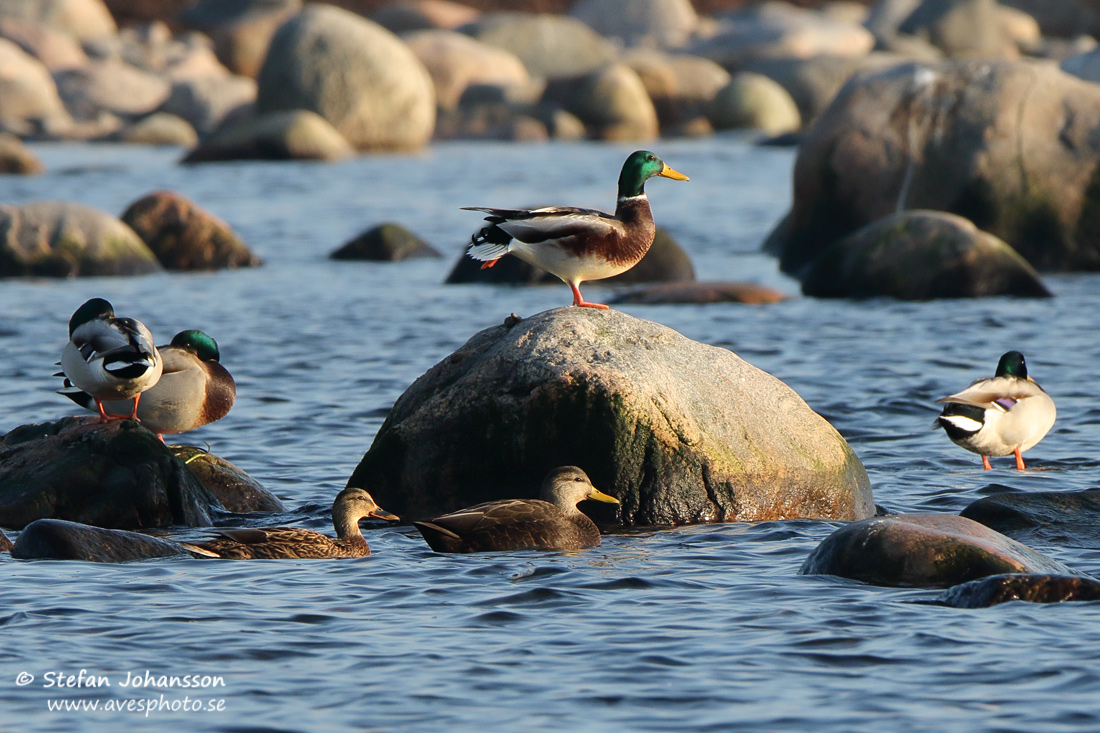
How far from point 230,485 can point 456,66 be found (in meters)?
41.4

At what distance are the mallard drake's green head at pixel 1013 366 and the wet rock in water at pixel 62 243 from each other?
13126mm

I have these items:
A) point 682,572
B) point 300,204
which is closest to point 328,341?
point 682,572

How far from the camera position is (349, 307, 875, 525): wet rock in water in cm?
916

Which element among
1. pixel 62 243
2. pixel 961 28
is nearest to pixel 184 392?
pixel 62 243

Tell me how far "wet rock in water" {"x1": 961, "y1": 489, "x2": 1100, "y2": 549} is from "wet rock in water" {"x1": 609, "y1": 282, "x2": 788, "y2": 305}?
9222 mm

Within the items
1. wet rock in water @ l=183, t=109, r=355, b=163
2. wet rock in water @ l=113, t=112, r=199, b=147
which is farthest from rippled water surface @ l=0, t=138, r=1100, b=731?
wet rock in water @ l=113, t=112, r=199, b=147

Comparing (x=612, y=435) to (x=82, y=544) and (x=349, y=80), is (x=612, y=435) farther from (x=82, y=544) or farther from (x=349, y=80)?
(x=349, y=80)

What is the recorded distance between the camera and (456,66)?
5019cm

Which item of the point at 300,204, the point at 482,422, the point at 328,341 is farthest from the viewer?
the point at 300,204

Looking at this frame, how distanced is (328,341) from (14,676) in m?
9.95

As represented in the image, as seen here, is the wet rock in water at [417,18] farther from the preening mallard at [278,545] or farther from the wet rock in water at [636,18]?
the preening mallard at [278,545]

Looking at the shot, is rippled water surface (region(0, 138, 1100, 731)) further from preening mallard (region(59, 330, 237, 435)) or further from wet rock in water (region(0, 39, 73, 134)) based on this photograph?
wet rock in water (region(0, 39, 73, 134))

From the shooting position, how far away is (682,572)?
7.98 m

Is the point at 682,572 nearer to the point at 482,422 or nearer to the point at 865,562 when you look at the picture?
the point at 865,562
